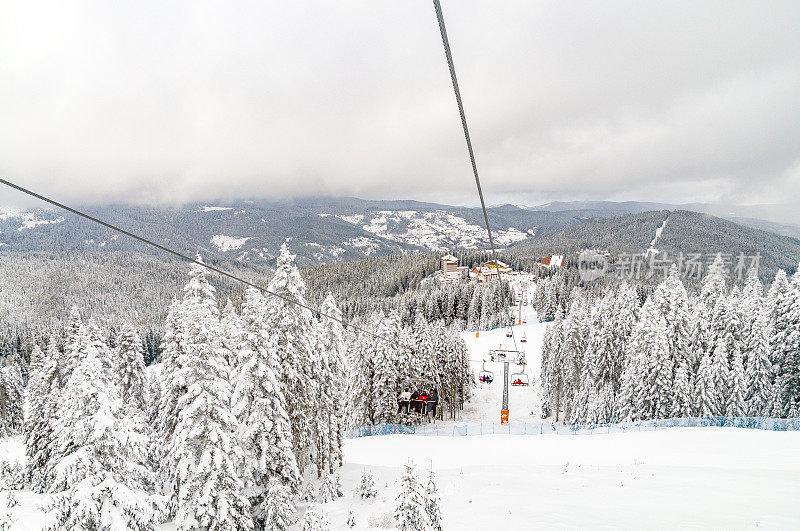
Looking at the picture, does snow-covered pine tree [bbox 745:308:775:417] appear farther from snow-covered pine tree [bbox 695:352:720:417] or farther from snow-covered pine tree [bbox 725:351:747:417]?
snow-covered pine tree [bbox 695:352:720:417]

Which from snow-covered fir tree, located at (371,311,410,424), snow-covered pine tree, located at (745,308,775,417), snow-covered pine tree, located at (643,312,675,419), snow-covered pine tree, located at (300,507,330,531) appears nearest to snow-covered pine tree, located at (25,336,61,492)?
snow-covered pine tree, located at (300,507,330,531)

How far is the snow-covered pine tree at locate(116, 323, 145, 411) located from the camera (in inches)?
1083

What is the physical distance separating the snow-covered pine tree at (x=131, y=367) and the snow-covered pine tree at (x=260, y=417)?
17.5 m

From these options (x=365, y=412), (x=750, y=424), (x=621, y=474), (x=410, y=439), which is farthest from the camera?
(x=365, y=412)

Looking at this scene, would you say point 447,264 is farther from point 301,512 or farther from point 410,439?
point 301,512

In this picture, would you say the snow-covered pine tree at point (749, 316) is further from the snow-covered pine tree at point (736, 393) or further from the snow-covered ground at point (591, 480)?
the snow-covered ground at point (591, 480)

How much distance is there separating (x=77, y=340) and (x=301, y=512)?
16961mm

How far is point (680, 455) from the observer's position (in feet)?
57.6

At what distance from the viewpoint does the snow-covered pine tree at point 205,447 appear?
41.6 ft

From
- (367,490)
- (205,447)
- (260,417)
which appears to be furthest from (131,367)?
(367,490)

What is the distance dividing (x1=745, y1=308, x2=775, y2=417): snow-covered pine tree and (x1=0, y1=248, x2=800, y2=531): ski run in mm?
130

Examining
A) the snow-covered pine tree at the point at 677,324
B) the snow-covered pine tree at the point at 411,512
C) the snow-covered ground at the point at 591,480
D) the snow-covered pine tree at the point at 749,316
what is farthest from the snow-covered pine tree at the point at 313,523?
the snow-covered pine tree at the point at 749,316

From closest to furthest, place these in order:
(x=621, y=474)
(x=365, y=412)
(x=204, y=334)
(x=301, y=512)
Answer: (x=204, y=334) < (x=621, y=474) < (x=301, y=512) < (x=365, y=412)

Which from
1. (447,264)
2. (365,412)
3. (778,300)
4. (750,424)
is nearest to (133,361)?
(365,412)
